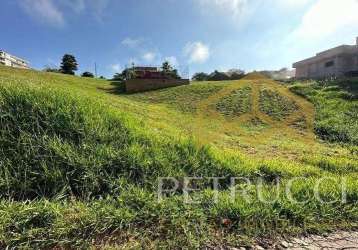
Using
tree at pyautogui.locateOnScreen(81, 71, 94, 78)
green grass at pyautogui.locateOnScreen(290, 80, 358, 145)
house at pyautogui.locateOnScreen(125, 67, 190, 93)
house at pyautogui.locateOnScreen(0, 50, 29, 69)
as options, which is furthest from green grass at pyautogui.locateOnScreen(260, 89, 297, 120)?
house at pyautogui.locateOnScreen(0, 50, 29, 69)

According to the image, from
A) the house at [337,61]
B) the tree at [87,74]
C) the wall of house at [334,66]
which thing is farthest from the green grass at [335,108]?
the tree at [87,74]

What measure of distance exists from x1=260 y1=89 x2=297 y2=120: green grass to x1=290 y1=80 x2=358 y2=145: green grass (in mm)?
1273

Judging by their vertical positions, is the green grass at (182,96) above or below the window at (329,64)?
below

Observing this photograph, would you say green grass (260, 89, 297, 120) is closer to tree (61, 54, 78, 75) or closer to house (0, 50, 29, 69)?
tree (61, 54, 78, 75)

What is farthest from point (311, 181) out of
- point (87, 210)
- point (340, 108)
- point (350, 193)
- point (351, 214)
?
point (340, 108)

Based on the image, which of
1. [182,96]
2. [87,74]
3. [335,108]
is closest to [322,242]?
[335,108]

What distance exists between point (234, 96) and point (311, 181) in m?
15.7

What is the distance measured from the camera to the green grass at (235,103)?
16517 mm

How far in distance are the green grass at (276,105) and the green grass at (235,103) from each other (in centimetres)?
83

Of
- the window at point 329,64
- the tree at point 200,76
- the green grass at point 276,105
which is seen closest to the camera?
the green grass at point 276,105

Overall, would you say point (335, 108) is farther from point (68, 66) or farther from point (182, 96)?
point (68, 66)

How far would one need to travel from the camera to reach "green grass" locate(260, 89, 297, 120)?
15719 millimetres

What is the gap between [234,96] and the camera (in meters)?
20.0

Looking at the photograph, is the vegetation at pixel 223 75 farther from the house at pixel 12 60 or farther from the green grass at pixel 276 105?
the house at pixel 12 60
